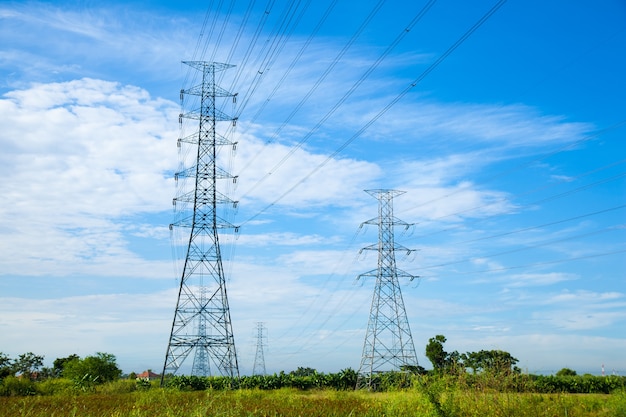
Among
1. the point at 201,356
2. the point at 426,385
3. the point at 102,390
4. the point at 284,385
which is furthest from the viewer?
the point at 201,356

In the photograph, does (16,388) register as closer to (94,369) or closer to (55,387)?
(55,387)

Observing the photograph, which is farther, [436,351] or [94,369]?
[436,351]

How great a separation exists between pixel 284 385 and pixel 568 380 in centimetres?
2143

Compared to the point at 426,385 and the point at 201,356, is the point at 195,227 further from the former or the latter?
the point at 426,385

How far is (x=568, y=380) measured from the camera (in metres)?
44.2

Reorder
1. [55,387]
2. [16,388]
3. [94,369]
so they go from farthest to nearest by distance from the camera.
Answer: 1. [94,369]
2. [55,387]
3. [16,388]

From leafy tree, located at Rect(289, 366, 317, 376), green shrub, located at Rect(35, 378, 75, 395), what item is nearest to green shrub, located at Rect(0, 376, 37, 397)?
green shrub, located at Rect(35, 378, 75, 395)

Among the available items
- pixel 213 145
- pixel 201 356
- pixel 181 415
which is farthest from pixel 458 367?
pixel 201 356

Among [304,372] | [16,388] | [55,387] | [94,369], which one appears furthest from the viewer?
[304,372]

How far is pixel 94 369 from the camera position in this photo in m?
39.8

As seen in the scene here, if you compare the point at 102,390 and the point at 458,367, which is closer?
the point at 458,367

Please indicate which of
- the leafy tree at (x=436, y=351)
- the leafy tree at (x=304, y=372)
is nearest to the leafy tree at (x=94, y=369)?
the leafy tree at (x=304, y=372)

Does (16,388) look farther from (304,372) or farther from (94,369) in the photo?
(304,372)

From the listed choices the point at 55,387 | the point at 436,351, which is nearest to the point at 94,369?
the point at 55,387
